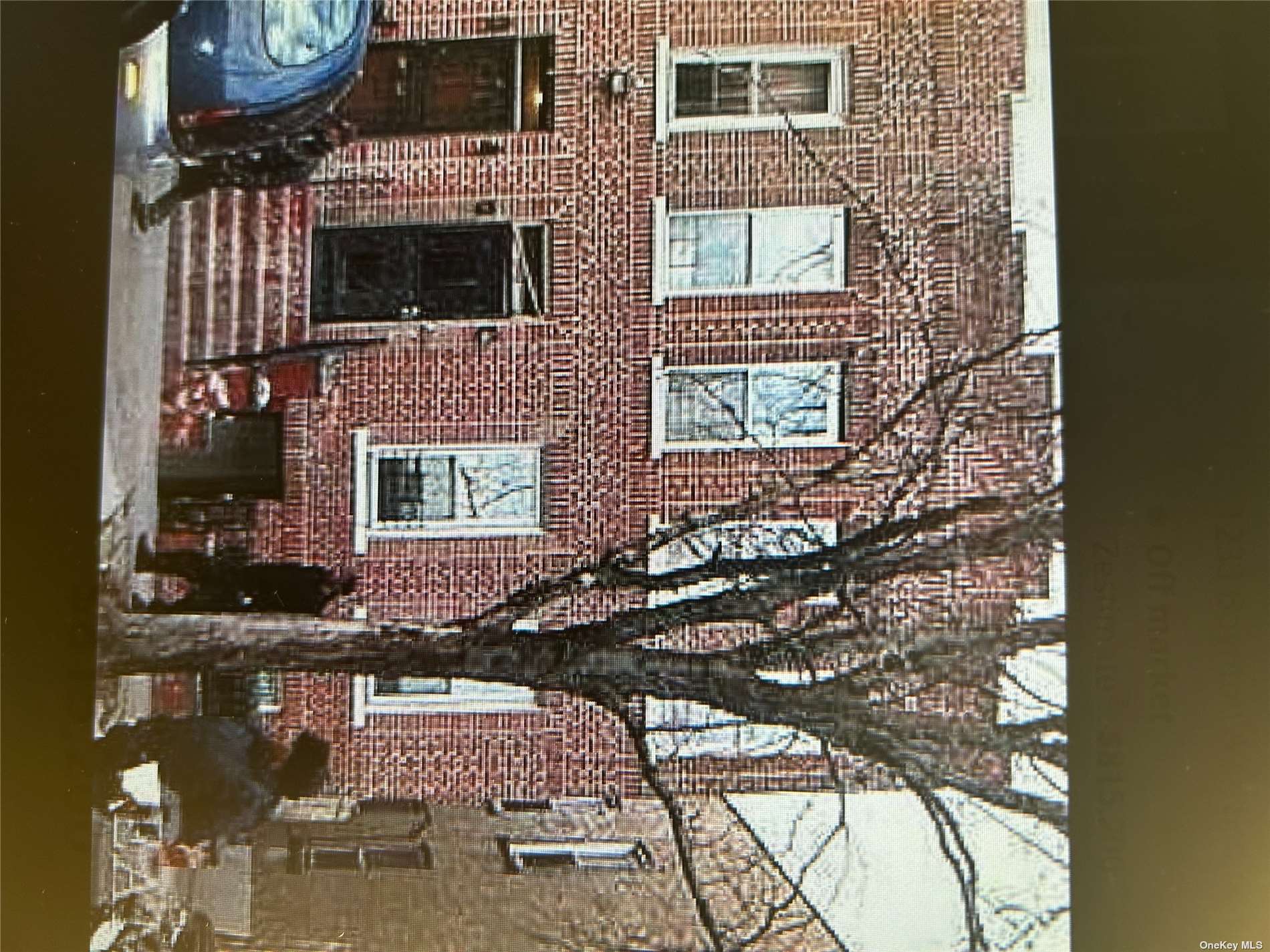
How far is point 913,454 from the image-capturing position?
2156 millimetres

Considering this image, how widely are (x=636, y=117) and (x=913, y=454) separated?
74 cm

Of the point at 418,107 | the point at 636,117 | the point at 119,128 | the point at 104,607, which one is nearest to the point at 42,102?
the point at 119,128

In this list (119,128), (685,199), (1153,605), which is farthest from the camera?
(119,128)

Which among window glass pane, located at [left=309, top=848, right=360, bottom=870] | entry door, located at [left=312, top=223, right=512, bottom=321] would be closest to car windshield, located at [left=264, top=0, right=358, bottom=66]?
entry door, located at [left=312, top=223, right=512, bottom=321]

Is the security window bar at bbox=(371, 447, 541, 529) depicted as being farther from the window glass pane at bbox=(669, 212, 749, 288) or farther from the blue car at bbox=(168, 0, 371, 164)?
the blue car at bbox=(168, 0, 371, 164)

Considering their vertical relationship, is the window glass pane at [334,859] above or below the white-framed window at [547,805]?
below

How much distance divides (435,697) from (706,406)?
26.5 inches

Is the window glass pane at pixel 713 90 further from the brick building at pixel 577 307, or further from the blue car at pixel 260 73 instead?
the blue car at pixel 260 73

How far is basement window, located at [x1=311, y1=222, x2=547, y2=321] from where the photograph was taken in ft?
7.43

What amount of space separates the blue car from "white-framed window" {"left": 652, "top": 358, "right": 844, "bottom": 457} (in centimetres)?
76

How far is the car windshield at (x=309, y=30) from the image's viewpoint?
7.61 ft

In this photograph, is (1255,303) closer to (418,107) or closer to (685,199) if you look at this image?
(685,199)

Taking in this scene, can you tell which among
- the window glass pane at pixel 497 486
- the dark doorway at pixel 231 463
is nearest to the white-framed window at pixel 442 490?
the window glass pane at pixel 497 486

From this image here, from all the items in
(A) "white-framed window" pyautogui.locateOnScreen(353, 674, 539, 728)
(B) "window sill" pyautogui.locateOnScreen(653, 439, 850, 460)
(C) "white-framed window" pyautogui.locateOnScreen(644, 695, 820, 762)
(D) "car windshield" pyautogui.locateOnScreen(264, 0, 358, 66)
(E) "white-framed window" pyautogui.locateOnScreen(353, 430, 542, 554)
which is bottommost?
(C) "white-framed window" pyautogui.locateOnScreen(644, 695, 820, 762)
